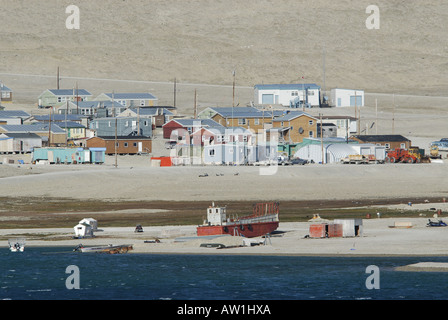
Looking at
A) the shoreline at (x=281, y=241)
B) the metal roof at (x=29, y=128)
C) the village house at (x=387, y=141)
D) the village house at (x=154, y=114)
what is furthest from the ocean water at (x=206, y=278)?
the village house at (x=154, y=114)

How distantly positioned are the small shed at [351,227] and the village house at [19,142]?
6156cm

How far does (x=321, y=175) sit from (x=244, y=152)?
15.9 m

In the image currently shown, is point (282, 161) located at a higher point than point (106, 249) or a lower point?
higher

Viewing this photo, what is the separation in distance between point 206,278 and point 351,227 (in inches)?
523

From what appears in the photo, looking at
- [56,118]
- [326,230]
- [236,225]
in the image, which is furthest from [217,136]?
[326,230]

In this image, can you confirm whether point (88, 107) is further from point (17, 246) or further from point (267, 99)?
point (17, 246)

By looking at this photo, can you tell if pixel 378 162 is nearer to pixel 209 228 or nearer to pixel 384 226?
pixel 384 226

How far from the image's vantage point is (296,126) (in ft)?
391

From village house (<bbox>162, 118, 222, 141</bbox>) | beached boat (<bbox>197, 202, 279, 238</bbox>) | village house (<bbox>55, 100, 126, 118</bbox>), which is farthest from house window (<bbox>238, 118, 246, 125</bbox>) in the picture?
beached boat (<bbox>197, 202, 279, 238</bbox>)

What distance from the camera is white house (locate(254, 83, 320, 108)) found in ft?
508

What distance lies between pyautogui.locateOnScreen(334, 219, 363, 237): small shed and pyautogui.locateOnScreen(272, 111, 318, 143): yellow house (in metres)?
60.0

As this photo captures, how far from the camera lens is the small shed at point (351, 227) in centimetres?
5706

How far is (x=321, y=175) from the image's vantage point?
89.1m
